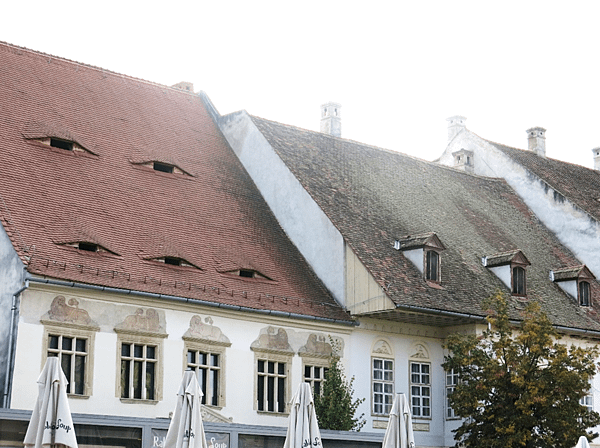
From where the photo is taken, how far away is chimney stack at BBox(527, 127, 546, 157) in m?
44.4

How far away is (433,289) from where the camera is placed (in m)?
28.3

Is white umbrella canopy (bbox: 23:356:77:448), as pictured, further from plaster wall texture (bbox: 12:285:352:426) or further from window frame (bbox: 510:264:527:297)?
window frame (bbox: 510:264:527:297)

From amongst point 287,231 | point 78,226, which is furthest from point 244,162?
point 78,226

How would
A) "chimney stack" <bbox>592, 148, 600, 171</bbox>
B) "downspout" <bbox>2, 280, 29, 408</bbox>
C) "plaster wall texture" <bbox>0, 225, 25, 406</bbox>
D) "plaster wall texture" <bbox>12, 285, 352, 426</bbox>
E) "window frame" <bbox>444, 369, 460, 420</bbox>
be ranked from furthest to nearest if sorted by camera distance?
"chimney stack" <bbox>592, 148, 600, 171</bbox> < "window frame" <bbox>444, 369, 460, 420</bbox> < "plaster wall texture" <bbox>12, 285, 352, 426</bbox> < "plaster wall texture" <bbox>0, 225, 25, 406</bbox> < "downspout" <bbox>2, 280, 29, 408</bbox>

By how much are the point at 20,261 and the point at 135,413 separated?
4426 mm

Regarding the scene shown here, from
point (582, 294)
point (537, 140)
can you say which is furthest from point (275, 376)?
point (537, 140)

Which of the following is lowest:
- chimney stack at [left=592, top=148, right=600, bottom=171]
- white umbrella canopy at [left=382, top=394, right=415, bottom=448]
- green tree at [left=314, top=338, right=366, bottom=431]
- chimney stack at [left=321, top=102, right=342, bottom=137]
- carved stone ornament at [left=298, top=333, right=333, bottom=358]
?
white umbrella canopy at [left=382, top=394, right=415, bottom=448]

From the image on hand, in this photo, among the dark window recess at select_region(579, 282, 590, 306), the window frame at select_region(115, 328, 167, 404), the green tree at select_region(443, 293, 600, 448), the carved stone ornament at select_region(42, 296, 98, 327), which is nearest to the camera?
the carved stone ornament at select_region(42, 296, 98, 327)

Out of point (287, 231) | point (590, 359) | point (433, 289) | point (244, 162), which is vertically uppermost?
point (244, 162)

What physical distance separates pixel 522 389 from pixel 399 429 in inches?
218

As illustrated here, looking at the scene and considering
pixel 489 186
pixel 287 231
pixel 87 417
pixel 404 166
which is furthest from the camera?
pixel 489 186

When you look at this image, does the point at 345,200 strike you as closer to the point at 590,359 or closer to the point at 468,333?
the point at 468,333

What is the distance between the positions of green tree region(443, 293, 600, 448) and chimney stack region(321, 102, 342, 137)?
43.6 ft

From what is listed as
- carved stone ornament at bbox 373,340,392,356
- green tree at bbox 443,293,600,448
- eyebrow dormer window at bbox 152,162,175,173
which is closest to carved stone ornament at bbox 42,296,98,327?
eyebrow dormer window at bbox 152,162,175,173
